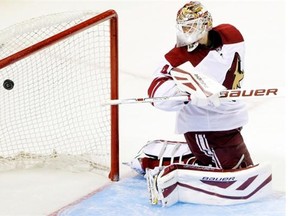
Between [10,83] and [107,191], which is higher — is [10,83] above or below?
above

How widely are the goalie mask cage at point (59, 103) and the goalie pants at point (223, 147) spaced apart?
1.01ft

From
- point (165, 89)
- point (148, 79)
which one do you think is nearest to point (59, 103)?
point (148, 79)

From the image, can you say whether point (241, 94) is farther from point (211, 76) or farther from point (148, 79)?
point (148, 79)

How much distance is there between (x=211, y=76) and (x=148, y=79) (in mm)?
1327

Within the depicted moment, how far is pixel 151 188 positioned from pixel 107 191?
18cm

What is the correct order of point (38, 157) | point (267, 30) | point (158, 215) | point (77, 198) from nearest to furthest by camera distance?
point (158, 215) < point (77, 198) < point (38, 157) < point (267, 30)

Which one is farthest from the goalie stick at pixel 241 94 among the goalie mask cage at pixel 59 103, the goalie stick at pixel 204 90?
the goalie mask cage at pixel 59 103

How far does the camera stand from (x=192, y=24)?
184 cm

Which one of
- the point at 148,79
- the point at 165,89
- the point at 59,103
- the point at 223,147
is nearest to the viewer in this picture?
the point at 165,89

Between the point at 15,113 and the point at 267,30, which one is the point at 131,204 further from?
the point at 267,30

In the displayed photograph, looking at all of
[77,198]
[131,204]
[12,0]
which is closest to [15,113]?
[77,198]

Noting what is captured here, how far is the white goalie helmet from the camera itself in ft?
6.04

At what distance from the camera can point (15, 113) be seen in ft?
8.00

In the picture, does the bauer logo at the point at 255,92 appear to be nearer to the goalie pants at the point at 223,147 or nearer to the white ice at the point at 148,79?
the white ice at the point at 148,79
